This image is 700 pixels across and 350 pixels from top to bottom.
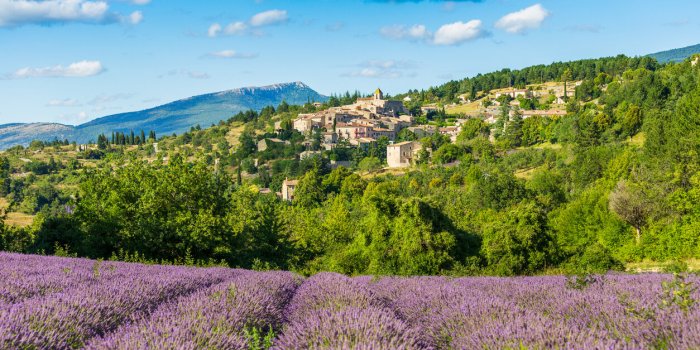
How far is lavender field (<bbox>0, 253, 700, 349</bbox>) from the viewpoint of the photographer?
145 inches

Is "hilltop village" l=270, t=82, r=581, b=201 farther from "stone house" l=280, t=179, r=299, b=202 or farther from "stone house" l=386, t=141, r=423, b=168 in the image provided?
"stone house" l=280, t=179, r=299, b=202

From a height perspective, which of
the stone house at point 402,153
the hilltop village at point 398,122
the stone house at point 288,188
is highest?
the hilltop village at point 398,122

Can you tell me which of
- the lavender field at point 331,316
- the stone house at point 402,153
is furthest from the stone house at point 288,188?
the lavender field at point 331,316

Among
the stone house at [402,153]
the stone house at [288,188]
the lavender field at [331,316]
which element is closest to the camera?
the lavender field at [331,316]

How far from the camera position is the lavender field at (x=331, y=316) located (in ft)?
12.1

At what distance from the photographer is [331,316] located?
14.5 ft

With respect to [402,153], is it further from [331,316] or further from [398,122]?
[331,316]

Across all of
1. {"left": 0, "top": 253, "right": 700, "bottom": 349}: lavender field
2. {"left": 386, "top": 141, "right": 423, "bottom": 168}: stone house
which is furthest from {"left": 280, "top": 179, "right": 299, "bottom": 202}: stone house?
{"left": 0, "top": 253, "right": 700, "bottom": 349}: lavender field

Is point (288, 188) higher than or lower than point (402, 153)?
lower

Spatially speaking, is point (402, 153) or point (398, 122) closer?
point (402, 153)

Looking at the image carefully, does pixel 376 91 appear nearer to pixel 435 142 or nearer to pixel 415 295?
pixel 435 142

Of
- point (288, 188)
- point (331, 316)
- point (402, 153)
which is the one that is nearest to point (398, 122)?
point (402, 153)

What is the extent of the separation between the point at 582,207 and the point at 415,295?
3157 cm

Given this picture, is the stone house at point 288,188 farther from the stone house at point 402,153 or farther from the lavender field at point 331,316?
the lavender field at point 331,316
